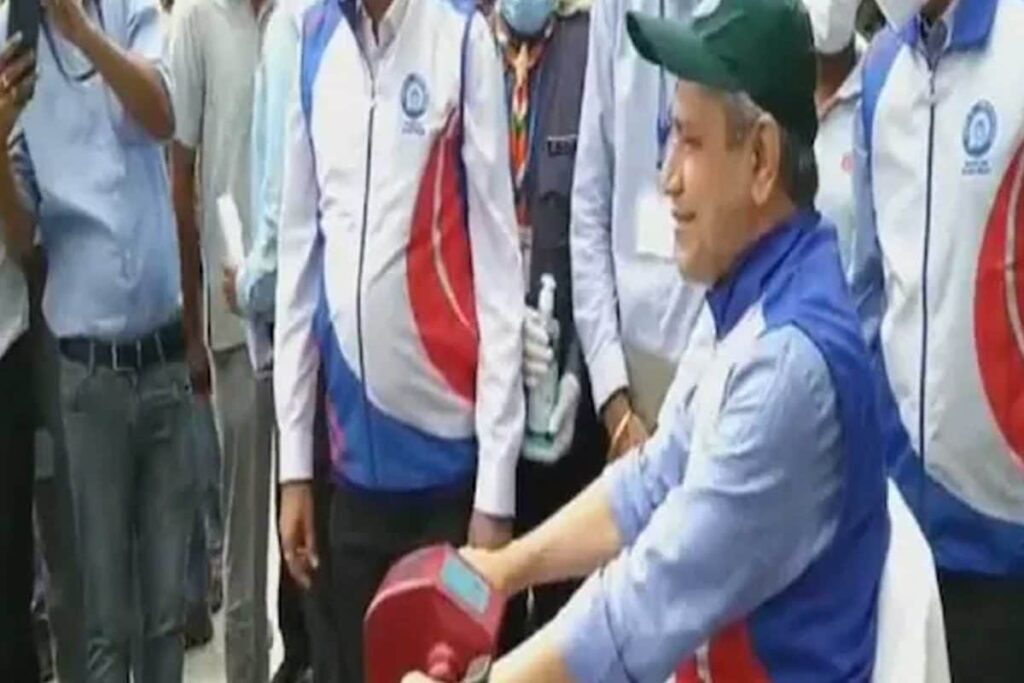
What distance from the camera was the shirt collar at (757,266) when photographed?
1.92 m

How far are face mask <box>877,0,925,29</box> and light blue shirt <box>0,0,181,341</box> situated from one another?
4.16 feet

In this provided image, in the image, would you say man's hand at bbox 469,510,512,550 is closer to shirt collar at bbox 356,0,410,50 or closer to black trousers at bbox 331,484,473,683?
black trousers at bbox 331,484,473,683

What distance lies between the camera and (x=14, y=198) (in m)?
3.28

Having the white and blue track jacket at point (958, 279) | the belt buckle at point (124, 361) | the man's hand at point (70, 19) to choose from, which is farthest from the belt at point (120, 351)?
the white and blue track jacket at point (958, 279)

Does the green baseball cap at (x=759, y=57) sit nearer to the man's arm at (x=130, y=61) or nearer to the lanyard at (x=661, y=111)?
the lanyard at (x=661, y=111)

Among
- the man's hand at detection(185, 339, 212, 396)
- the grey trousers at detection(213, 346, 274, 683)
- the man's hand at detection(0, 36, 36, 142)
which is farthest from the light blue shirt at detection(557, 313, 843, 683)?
the grey trousers at detection(213, 346, 274, 683)

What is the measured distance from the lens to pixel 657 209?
9.68ft

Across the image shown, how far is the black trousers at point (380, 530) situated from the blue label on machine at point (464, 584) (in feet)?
2.72

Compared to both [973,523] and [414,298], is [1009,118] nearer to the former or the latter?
[973,523]

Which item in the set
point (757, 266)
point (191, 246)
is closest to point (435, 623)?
point (757, 266)

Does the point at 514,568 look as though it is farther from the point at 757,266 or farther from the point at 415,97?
the point at 415,97

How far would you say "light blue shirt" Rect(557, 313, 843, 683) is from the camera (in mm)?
1852

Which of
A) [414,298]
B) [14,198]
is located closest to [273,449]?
[14,198]

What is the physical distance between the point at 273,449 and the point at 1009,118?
1.96m
